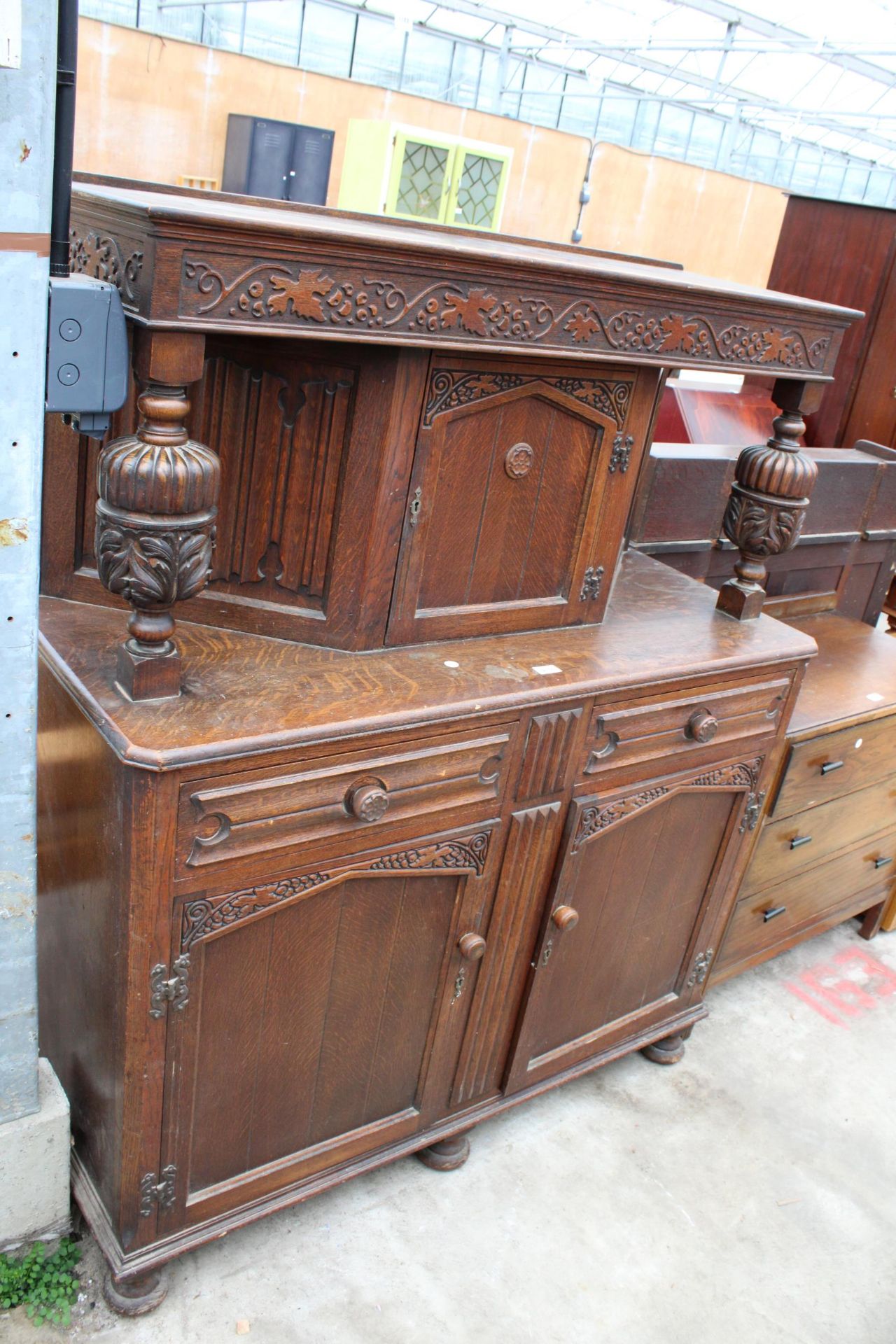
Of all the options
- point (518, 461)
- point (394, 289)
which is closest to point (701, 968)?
point (518, 461)

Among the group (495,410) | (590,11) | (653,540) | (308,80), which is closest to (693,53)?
(590,11)

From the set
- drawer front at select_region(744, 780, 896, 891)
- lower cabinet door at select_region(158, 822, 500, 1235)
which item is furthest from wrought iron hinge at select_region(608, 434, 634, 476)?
drawer front at select_region(744, 780, 896, 891)

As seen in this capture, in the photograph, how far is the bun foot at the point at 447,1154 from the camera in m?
2.22

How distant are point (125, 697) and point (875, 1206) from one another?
2055 mm

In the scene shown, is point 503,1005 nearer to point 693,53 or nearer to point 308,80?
point 308,80

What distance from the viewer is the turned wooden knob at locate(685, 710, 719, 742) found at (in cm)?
211

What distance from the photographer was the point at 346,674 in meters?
1.73

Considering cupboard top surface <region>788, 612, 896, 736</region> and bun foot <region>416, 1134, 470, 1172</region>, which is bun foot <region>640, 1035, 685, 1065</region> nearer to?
bun foot <region>416, 1134, 470, 1172</region>

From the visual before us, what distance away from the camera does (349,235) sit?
1417 mm

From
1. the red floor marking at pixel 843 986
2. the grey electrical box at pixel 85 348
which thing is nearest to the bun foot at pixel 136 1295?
the grey electrical box at pixel 85 348

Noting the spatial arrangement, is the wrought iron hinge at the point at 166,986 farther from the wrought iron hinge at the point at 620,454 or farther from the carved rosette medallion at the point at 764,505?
the carved rosette medallion at the point at 764,505

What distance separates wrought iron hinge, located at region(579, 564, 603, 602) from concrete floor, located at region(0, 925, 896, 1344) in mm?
1230

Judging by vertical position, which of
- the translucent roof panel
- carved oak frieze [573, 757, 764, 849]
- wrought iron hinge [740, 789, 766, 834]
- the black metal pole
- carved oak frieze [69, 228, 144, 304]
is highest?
the translucent roof panel

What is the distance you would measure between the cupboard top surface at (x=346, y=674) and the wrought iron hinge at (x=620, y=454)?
1.08ft
